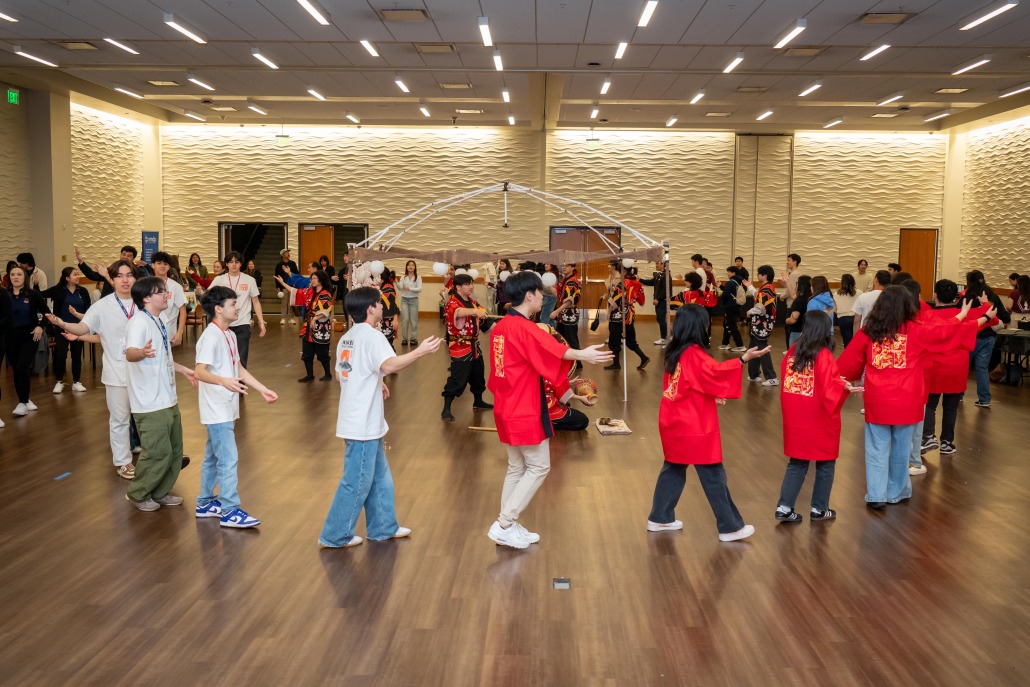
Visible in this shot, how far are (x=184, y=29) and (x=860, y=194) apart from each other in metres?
15.6

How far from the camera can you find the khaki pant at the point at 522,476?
4891 mm

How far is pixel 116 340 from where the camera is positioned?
6.32 meters

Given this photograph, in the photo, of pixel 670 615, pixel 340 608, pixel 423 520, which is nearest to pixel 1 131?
pixel 423 520

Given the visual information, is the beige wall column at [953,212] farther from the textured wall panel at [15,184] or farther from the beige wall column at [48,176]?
the textured wall panel at [15,184]

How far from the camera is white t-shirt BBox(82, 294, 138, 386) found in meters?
6.30

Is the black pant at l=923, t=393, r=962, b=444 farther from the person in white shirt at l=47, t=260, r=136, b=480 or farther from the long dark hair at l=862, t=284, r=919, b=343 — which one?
the person in white shirt at l=47, t=260, r=136, b=480

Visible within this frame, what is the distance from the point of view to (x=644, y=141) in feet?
68.4

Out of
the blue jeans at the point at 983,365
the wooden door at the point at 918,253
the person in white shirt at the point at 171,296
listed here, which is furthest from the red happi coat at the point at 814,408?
the wooden door at the point at 918,253

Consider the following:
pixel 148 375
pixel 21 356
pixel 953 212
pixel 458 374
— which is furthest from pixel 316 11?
pixel 953 212

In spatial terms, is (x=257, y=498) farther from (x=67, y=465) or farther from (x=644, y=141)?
(x=644, y=141)

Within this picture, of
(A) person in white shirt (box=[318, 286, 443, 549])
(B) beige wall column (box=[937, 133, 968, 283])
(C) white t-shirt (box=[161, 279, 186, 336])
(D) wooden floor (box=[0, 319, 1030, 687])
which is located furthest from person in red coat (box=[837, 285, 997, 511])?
(B) beige wall column (box=[937, 133, 968, 283])

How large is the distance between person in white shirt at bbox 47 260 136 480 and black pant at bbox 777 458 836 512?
438 cm

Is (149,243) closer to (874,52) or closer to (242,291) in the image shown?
(242,291)

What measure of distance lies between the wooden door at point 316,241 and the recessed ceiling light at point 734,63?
10779 millimetres
